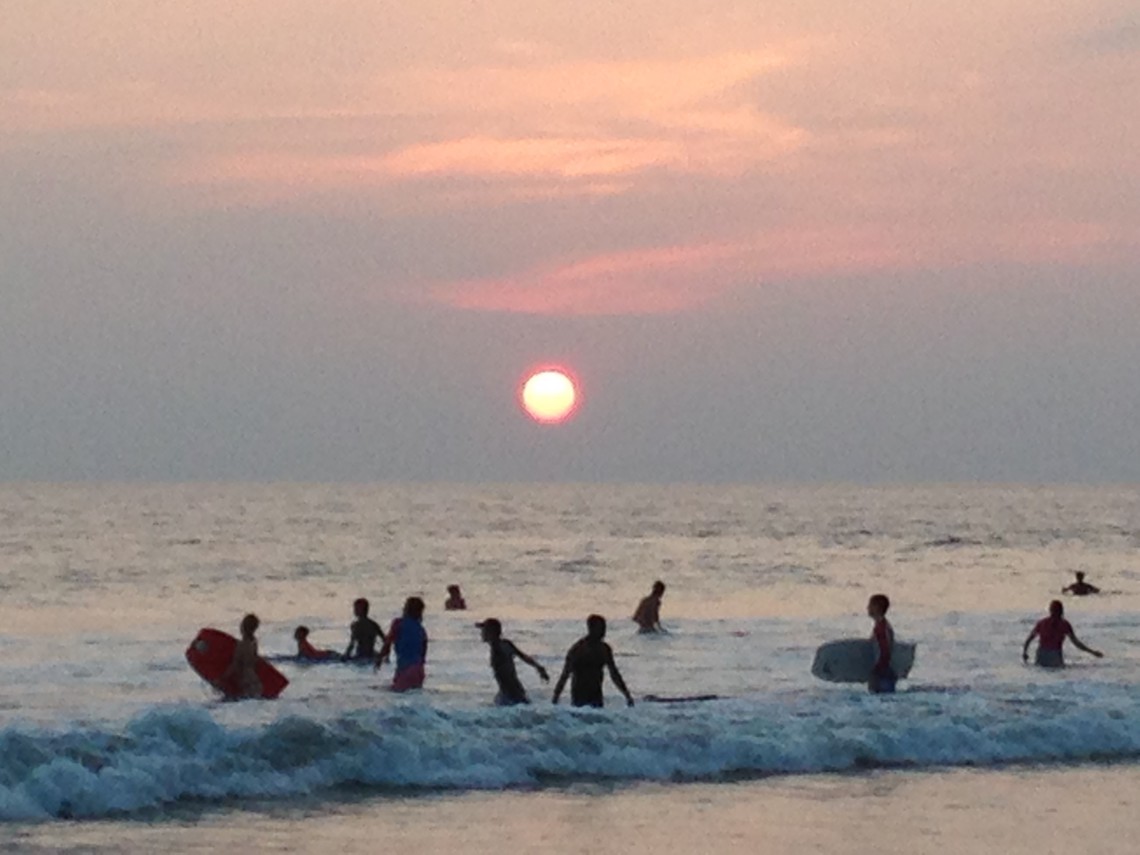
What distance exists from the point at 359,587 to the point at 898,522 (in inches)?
2860

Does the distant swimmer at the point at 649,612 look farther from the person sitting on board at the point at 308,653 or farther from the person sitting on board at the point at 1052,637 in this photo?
the person sitting on board at the point at 1052,637

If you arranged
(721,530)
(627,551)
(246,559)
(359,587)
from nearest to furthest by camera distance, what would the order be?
(359,587), (246,559), (627,551), (721,530)

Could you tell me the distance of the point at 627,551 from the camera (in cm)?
8819

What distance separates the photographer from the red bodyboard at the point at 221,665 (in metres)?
23.8

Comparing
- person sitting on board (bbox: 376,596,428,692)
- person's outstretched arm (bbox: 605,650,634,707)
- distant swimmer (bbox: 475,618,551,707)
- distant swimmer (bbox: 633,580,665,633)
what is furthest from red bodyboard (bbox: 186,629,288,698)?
distant swimmer (bbox: 633,580,665,633)

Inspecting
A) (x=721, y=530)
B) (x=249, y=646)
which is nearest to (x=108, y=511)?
(x=721, y=530)

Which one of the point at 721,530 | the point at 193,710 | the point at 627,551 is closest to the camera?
the point at 193,710

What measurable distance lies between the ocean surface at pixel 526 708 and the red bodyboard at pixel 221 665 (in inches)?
13.8

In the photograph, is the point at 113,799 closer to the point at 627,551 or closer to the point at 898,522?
the point at 627,551

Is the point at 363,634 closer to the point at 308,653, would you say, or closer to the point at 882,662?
the point at 308,653

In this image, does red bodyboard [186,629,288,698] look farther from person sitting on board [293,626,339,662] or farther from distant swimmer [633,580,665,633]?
distant swimmer [633,580,665,633]

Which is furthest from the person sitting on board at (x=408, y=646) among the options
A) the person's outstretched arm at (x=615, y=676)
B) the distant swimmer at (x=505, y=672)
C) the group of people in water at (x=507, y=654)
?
the person's outstretched arm at (x=615, y=676)

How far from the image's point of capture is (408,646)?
2444 cm

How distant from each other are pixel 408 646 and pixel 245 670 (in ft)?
7.06
